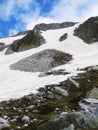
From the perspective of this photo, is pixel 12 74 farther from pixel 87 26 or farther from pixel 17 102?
pixel 87 26

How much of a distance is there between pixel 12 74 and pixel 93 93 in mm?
26520

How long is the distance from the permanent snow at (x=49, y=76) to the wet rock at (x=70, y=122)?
15.8 meters

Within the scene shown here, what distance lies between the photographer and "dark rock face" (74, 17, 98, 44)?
70000mm

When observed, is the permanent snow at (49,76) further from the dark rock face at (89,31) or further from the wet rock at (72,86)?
the wet rock at (72,86)

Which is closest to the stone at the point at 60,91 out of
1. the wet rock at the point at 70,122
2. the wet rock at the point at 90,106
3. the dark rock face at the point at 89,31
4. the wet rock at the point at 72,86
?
the wet rock at the point at 72,86

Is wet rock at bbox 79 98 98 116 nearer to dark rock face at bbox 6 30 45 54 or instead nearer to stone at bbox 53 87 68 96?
stone at bbox 53 87 68 96

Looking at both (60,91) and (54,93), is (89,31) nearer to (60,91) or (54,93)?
(60,91)

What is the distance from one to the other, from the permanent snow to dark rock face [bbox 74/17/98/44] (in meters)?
1.40

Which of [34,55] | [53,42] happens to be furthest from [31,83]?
[53,42]

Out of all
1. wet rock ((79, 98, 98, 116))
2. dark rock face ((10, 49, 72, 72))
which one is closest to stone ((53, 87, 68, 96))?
wet rock ((79, 98, 98, 116))

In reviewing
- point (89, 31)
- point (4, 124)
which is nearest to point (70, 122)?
point (4, 124)

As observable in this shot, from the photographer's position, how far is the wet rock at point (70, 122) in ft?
61.9

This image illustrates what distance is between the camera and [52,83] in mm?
39000

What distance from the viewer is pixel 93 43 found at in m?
67.7
